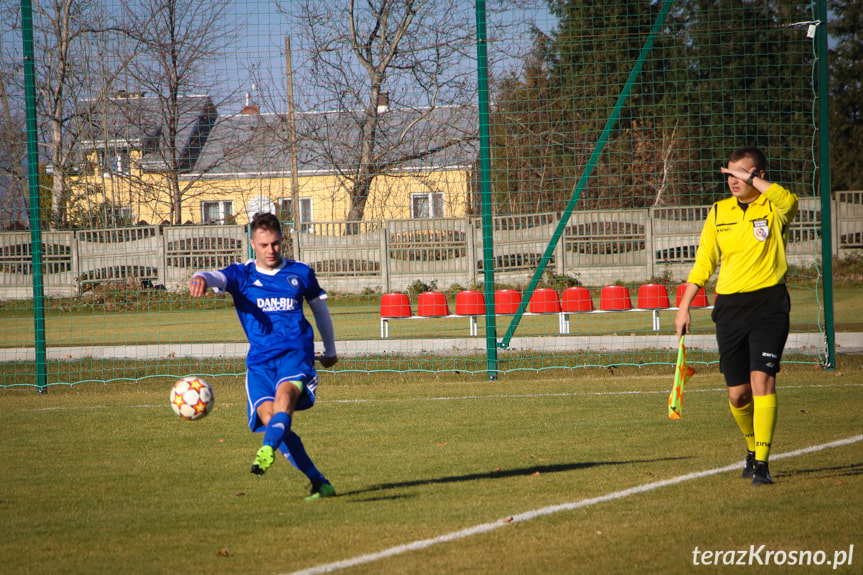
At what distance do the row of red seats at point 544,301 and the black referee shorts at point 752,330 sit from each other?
853 centimetres

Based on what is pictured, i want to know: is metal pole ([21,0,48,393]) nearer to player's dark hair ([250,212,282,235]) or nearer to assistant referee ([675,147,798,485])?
player's dark hair ([250,212,282,235])

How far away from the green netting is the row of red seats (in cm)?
11

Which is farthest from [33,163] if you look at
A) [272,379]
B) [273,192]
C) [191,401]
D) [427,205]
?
[272,379]

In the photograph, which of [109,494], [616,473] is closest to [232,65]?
[109,494]

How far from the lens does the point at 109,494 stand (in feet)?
18.8

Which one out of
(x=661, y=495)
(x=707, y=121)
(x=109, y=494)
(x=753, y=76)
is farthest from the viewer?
(x=707, y=121)

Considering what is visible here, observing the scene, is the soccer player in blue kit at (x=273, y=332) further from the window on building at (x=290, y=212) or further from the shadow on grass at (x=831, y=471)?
the window on building at (x=290, y=212)

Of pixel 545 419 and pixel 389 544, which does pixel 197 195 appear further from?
pixel 389 544

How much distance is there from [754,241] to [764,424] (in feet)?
4.03

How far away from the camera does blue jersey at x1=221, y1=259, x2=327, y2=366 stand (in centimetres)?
543

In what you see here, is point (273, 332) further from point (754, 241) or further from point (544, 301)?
point (544, 301)

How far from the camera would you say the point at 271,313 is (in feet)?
18.0

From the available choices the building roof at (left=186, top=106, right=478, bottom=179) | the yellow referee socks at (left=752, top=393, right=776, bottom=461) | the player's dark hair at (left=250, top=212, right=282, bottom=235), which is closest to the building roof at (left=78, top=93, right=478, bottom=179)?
the building roof at (left=186, top=106, right=478, bottom=179)

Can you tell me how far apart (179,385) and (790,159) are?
418 inches
